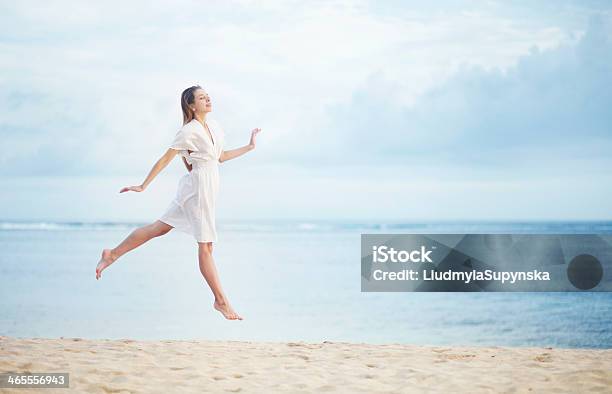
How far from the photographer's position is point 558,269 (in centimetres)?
1614

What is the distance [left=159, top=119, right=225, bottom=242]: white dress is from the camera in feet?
14.9

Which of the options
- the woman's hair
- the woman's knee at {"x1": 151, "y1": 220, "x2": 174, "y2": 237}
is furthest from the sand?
the woman's hair

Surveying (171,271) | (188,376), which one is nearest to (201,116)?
(188,376)

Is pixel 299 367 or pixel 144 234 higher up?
pixel 144 234

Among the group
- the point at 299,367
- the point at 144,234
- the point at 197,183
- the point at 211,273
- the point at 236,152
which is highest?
the point at 236,152

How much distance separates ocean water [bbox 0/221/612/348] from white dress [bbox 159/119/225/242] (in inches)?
126

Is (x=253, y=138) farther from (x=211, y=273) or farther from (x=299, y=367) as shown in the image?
(x=299, y=367)

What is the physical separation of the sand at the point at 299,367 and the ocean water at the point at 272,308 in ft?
7.16

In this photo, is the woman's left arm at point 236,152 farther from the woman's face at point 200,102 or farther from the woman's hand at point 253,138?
the woman's face at point 200,102

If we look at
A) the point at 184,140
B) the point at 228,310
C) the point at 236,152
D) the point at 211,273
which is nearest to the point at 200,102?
the point at 184,140

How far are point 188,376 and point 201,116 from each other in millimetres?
1604

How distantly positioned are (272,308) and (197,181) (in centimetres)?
537

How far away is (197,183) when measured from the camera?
4605mm

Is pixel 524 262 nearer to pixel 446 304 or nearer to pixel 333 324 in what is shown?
pixel 446 304
